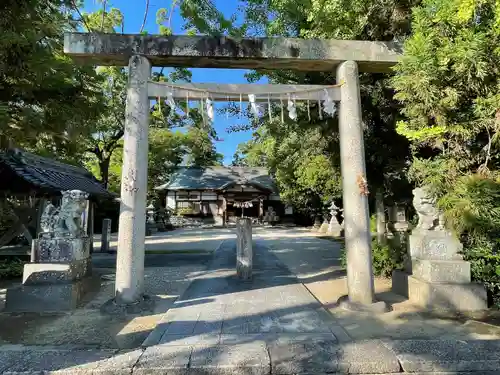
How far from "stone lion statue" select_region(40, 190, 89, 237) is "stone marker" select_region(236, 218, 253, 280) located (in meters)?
3.29

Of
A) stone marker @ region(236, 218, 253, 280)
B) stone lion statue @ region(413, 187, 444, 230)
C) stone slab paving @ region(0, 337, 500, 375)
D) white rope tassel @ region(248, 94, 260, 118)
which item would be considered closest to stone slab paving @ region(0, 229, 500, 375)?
stone slab paving @ region(0, 337, 500, 375)

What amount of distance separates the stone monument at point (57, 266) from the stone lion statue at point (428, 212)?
6012mm

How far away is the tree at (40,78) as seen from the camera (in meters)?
5.52

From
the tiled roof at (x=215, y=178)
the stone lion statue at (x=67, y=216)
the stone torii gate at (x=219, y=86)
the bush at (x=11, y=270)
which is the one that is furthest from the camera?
the tiled roof at (x=215, y=178)

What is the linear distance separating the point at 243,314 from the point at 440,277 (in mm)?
3206

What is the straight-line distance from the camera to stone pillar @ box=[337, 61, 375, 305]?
5.16 m

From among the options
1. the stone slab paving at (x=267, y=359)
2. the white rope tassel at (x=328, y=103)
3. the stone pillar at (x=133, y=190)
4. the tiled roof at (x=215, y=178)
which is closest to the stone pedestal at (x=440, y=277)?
the stone slab paving at (x=267, y=359)

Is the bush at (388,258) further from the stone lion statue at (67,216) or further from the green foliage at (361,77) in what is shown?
the stone lion statue at (67,216)

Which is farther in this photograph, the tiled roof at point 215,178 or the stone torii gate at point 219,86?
the tiled roof at point 215,178

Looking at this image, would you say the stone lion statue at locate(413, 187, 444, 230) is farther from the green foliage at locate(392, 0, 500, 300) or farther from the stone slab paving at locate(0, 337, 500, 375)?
the stone slab paving at locate(0, 337, 500, 375)

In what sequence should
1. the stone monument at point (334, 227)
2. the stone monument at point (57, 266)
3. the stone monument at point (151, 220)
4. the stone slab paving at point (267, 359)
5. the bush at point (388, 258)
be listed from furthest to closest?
the stone monument at point (151, 220)
the stone monument at point (334, 227)
the bush at point (388, 258)
the stone monument at point (57, 266)
the stone slab paving at point (267, 359)

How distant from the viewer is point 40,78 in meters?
6.37

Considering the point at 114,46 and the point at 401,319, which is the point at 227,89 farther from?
the point at 401,319

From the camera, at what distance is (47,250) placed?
560 cm
